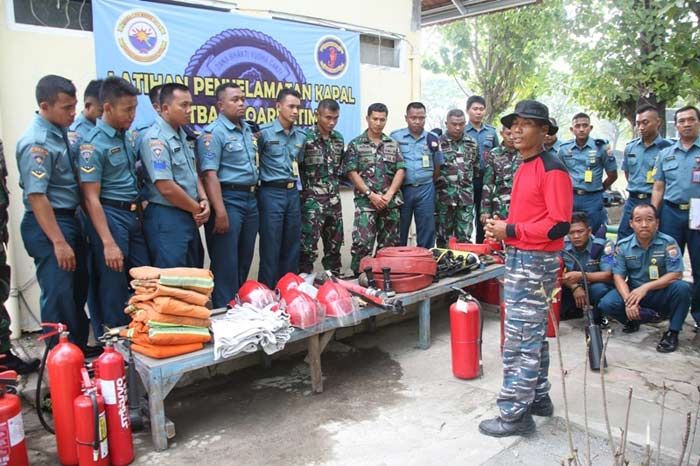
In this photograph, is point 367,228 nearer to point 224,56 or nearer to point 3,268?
point 224,56

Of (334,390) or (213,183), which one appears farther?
(213,183)

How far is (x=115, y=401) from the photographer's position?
108 inches

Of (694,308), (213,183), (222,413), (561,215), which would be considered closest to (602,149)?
(694,308)

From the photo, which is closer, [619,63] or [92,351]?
[92,351]

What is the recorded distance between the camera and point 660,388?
3.74m

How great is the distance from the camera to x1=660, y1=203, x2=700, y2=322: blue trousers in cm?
488

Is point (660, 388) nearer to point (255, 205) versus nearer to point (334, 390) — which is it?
point (334, 390)

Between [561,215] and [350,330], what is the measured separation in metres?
2.59

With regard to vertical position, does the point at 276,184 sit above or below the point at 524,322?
above

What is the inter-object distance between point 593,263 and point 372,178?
2.18 meters

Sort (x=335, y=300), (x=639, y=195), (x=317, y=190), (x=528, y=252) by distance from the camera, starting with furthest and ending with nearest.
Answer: (x=639, y=195)
(x=317, y=190)
(x=335, y=300)
(x=528, y=252)

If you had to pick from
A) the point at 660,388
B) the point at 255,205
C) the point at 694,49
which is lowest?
the point at 660,388

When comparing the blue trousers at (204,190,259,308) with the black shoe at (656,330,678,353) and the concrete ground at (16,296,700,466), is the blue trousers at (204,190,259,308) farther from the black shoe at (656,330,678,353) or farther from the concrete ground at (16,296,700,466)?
the black shoe at (656,330,678,353)

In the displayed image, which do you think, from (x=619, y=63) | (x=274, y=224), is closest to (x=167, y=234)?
(x=274, y=224)
